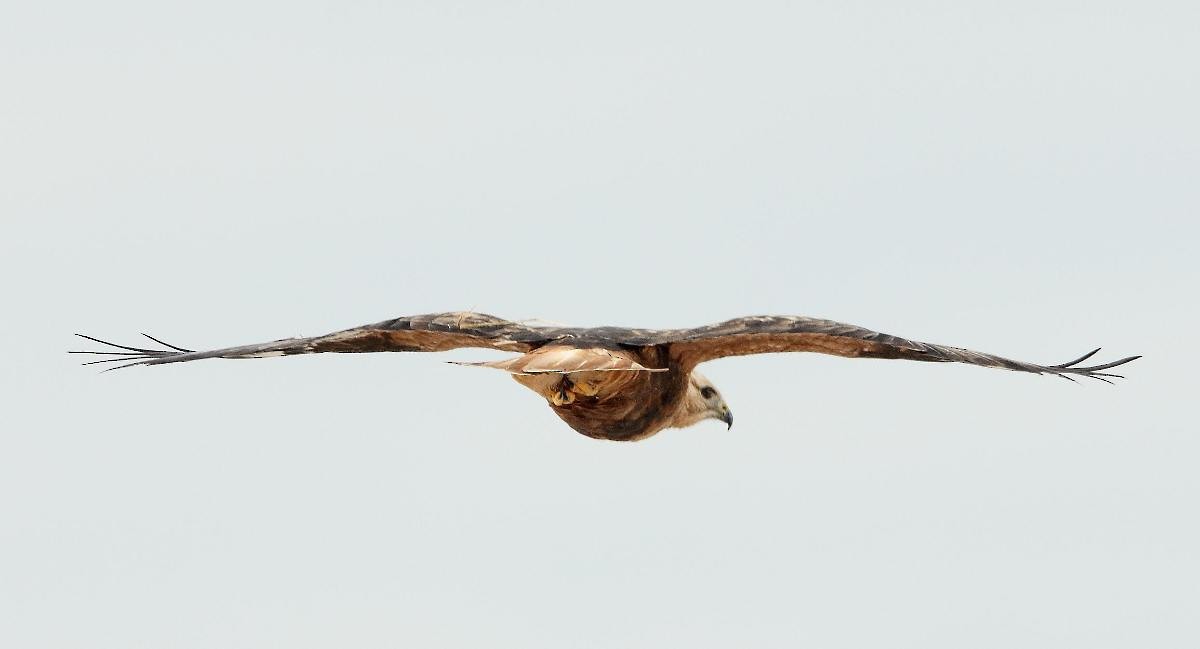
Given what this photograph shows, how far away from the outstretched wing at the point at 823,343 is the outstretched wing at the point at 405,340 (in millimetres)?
1217

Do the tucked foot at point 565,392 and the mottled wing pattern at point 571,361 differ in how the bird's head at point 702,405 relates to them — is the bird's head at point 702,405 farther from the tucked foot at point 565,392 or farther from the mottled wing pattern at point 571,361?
the mottled wing pattern at point 571,361

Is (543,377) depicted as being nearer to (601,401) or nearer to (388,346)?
(601,401)

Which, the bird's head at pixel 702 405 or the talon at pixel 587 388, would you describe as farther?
the bird's head at pixel 702 405

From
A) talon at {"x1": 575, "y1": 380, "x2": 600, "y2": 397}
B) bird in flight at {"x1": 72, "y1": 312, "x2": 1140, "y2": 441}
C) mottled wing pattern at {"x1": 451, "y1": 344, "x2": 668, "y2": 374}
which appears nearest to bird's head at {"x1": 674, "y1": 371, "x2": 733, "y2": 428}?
bird in flight at {"x1": 72, "y1": 312, "x2": 1140, "y2": 441}

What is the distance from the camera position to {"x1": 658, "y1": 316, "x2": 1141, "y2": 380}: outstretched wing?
49.9 ft

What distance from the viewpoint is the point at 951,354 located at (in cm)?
1519

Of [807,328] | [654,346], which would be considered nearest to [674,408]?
[654,346]

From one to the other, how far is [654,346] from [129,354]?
4.83 m

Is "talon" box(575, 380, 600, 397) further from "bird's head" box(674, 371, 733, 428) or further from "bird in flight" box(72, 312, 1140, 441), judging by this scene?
"bird's head" box(674, 371, 733, 428)

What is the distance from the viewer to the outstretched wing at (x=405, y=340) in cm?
1619

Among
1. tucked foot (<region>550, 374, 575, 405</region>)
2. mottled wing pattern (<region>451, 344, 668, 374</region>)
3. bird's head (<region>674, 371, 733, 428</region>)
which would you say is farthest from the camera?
bird's head (<region>674, 371, 733, 428</region>)

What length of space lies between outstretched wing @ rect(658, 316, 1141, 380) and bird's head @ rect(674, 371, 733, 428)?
6.23 feet

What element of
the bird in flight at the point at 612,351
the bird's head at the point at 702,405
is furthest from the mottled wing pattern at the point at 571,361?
the bird's head at the point at 702,405

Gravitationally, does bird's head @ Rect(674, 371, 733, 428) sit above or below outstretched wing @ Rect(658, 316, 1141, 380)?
below
